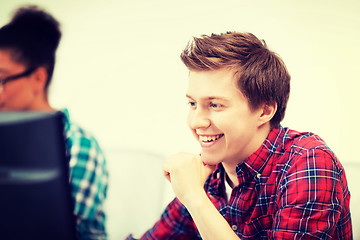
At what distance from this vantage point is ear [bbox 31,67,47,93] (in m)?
1.12

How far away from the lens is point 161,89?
1.64m

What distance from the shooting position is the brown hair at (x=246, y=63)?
115 cm

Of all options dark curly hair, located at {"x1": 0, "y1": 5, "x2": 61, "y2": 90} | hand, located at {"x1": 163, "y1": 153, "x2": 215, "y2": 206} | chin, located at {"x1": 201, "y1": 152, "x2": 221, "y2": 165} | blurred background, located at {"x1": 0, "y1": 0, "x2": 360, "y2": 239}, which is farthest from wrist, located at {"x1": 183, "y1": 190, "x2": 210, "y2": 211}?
dark curly hair, located at {"x1": 0, "y1": 5, "x2": 61, "y2": 90}

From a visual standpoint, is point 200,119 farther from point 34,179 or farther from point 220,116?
point 34,179

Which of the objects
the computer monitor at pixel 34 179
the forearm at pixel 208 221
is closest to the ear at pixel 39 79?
the forearm at pixel 208 221

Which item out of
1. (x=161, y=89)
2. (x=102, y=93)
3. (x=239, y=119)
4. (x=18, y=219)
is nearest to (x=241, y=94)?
(x=239, y=119)

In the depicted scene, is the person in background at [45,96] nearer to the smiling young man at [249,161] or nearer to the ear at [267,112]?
the smiling young man at [249,161]

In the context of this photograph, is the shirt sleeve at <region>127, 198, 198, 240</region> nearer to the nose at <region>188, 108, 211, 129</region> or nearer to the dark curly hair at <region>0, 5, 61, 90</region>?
the nose at <region>188, 108, 211, 129</region>

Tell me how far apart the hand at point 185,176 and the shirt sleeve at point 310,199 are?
0.85ft

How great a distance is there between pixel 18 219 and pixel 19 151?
Answer: 0.09 meters

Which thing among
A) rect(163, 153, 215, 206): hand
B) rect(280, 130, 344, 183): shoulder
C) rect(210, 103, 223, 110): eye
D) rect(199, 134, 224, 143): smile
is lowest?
rect(163, 153, 215, 206): hand

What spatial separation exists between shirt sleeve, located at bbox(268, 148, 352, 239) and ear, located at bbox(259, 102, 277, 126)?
228 mm

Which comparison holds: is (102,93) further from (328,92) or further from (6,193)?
(6,193)

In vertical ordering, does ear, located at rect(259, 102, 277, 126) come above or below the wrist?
above
